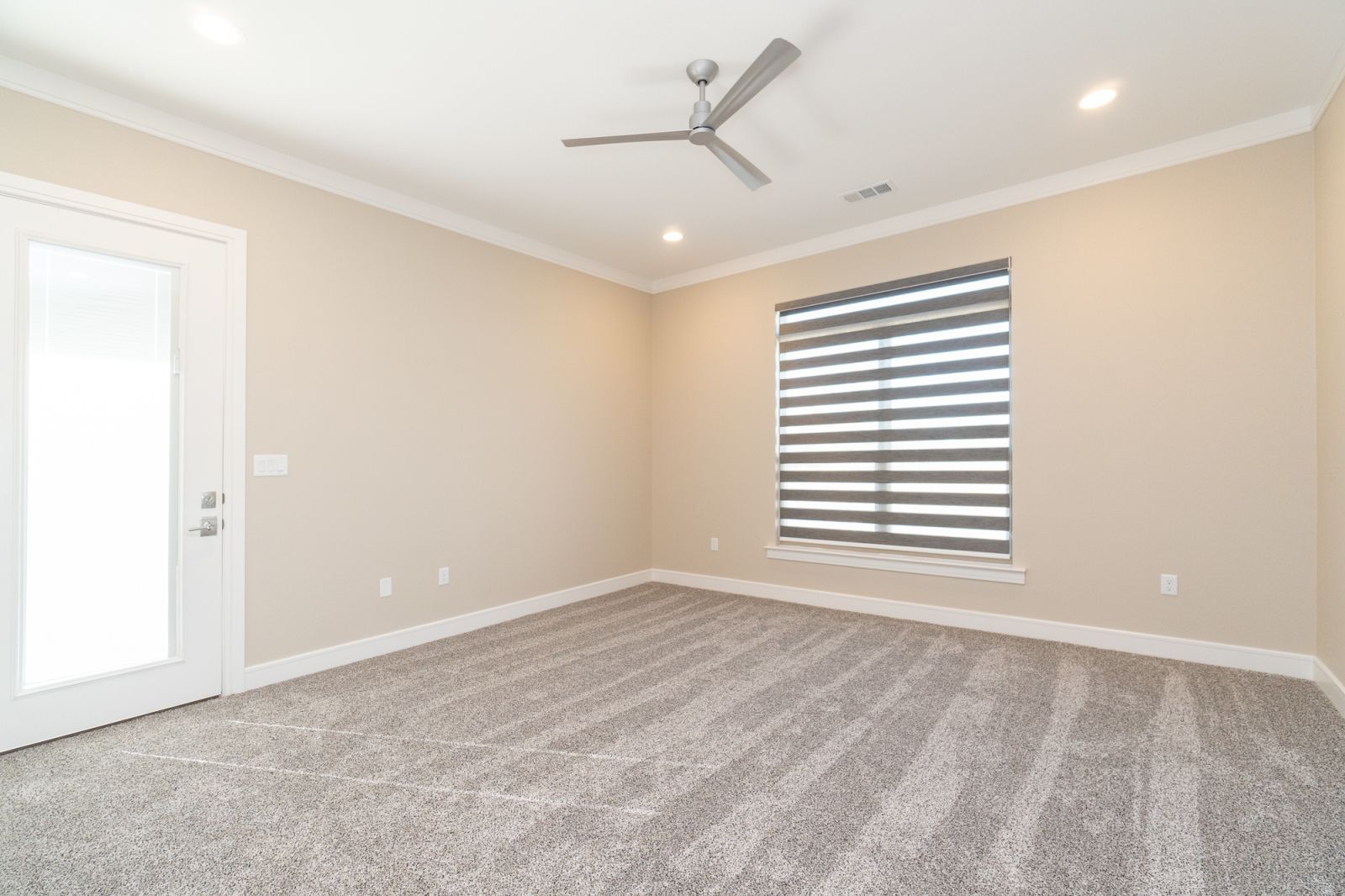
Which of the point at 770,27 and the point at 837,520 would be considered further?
the point at 837,520

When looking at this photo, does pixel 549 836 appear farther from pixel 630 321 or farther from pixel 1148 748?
pixel 630 321

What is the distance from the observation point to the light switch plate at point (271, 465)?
124 inches

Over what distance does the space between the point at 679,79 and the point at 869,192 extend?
1.74m

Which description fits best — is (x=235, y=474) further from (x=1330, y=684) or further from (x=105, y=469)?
(x=1330, y=684)

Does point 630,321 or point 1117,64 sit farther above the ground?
point 1117,64

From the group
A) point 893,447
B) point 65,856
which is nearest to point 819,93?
point 893,447

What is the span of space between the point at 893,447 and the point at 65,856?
4.53 meters

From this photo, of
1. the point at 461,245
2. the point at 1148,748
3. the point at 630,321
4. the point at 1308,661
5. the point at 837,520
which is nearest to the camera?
the point at 1148,748

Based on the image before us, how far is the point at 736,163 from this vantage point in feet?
9.15

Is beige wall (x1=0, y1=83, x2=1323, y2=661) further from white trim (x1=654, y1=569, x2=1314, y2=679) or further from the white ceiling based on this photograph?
the white ceiling

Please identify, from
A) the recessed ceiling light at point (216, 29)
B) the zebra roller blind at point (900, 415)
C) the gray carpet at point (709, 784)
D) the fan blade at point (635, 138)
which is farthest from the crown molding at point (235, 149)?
the gray carpet at point (709, 784)

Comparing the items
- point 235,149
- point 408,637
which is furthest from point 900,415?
point 235,149

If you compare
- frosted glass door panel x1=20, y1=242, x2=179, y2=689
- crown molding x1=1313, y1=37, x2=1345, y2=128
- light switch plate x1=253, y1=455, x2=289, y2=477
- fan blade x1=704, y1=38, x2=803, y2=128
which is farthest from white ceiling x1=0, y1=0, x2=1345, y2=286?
light switch plate x1=253, y1=455, x2=289, y2=477

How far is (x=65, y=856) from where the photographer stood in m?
1.77
